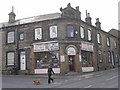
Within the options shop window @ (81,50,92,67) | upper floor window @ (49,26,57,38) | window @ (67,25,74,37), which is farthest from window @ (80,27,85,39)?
upper floor window @ (49,26,57,38)

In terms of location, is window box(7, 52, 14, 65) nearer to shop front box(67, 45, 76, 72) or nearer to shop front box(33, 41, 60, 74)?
shop front box(33, 41, 60, 74)

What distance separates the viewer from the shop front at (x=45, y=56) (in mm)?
29266

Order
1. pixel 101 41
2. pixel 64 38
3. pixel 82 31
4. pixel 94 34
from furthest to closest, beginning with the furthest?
1. pixel 101 41
2. pixel 94 34
3. pixel 82 31
4. pixel 64 38

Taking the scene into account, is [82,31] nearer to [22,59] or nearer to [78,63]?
[78,63]

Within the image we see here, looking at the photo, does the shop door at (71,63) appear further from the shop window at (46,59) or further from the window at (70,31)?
the window at (70,31)

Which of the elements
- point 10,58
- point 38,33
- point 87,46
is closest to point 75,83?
point 38,33

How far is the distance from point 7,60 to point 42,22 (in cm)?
799

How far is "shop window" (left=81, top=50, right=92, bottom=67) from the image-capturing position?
31.2 m

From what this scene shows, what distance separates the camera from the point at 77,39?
30109mm

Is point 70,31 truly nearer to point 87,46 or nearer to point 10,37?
point 87,46

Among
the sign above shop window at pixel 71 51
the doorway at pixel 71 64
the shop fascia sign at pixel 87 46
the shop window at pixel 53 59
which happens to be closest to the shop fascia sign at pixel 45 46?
the shop window at pixel 53 59

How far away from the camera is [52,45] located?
97.1 feet

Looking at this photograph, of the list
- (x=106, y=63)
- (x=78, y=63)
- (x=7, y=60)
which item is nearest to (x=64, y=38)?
(x=78, y=63)

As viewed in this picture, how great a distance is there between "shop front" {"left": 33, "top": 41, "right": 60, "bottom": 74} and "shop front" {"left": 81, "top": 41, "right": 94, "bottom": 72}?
12.9 feet
